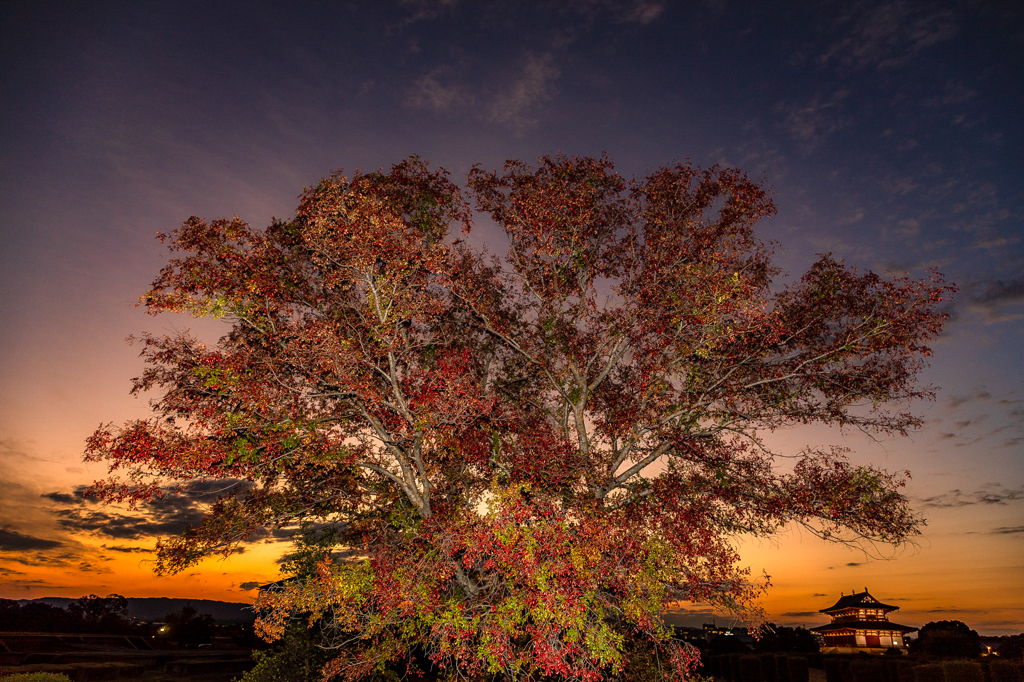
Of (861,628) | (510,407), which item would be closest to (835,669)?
(510,407)

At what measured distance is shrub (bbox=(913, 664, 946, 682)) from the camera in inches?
915

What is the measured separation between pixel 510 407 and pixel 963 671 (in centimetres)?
2361

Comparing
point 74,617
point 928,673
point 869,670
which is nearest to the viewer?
point 928,673

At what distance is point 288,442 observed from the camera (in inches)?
427

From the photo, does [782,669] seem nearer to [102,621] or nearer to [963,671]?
[963,671]

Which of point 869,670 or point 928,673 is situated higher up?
point 928,673

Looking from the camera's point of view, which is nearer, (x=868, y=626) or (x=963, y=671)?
(x=963, y=671)

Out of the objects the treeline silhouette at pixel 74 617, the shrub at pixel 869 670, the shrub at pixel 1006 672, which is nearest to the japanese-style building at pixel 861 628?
the shrub at pixel 869 670

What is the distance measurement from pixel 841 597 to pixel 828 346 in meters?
76.2

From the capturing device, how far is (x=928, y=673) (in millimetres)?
23578

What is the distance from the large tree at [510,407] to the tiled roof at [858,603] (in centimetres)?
6705

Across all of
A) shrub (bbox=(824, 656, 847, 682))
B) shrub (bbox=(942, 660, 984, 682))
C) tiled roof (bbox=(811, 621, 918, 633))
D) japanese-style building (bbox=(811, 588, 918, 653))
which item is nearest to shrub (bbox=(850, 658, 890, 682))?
shrub (bbox=(824, 656, 847, 682))

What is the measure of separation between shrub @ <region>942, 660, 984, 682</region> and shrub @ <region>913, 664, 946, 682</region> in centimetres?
37

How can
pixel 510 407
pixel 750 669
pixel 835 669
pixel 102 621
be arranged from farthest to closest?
pixel 102 621
pixel 750 669
pixel 835 669
pixel 510 407
